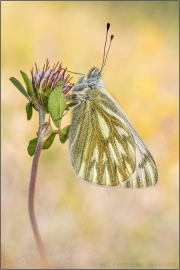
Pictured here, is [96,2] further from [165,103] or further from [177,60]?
[165,103]

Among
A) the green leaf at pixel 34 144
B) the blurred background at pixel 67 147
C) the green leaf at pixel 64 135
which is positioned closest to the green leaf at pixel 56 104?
the green leaf at pixel 34 144

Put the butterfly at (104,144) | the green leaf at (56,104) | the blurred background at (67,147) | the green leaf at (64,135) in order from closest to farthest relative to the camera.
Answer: the green leaf at (56,104) < the green leaf at (64,135) < the butterfly at (104,144) < the blurred background at (67,147)

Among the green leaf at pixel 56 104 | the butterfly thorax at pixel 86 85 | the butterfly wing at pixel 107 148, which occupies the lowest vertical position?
the butterfly wing at pixel 107 148

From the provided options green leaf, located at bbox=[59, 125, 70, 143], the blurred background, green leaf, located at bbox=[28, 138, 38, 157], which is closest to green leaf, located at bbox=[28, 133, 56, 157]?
green leaf, located at bbox=[28, 138, 38, 157]

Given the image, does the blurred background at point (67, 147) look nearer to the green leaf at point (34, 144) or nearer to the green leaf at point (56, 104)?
the green leaf at point (34, 144)

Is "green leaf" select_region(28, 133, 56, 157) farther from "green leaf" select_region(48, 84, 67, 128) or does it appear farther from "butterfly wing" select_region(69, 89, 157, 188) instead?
"butterfly wing" select_region(69, 89, 157, 188)

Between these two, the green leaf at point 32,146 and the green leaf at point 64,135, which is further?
the green leaf at point 64,135

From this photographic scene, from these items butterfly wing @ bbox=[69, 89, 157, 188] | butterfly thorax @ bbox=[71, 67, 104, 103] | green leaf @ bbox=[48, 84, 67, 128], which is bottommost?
butterfly wing @ bbox=[69, 89, 157, 188]

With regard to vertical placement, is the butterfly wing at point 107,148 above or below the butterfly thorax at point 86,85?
below
